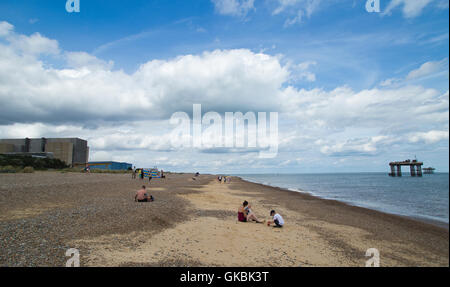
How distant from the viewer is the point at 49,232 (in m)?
7.82

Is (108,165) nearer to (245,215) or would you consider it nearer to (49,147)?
(49,147)

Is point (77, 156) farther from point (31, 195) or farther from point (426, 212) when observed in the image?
point (426, 212)

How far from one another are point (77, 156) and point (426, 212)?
369 feet

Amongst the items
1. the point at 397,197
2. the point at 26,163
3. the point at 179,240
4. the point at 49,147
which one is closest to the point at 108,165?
the point at 49,147

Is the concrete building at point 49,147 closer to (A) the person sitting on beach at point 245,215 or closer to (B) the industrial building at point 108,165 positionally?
(B) the industrial building at point 108,165

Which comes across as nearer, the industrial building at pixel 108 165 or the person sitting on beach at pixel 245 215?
the person sitting on beach at pixel 245 215

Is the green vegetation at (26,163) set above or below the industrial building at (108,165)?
above

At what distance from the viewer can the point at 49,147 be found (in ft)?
313

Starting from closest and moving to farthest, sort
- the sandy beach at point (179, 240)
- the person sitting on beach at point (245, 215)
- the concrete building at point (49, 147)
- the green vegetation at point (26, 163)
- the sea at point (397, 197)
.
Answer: the sandy beach at point (179, 240)
the person sitting on beach at point (245, 215)
the sea at point (397, 197)
the green vegetation at point (26, 163)
the concrete building at point (49, 147)

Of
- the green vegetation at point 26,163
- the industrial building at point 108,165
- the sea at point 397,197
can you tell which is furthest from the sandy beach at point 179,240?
the industrial building at point 108,165

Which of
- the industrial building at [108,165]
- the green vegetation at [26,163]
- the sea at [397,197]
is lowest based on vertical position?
the sea at [397,197]

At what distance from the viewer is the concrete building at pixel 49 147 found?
3693 inches
